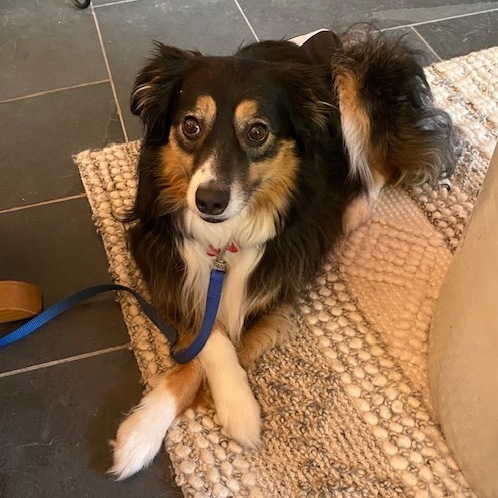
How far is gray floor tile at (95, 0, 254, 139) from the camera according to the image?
2.71 m

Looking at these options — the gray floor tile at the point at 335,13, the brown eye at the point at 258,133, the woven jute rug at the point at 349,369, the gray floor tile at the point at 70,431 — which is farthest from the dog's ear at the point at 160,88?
the gray floor tile at the point at 335,13

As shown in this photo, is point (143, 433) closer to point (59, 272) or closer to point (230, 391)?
point (230, 391)

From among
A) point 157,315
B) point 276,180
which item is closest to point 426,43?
point 276,180

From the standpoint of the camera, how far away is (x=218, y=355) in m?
1.62

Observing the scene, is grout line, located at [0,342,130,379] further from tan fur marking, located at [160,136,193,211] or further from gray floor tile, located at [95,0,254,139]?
gray floor tile, located at [95,0,254,139]

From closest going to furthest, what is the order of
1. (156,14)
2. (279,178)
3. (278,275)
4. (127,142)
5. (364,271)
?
(279,178), (278,275), (364,271), (127,142), (156,14)

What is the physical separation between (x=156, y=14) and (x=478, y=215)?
216 centimetres

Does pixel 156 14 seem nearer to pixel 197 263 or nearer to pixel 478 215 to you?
pixel 197 263

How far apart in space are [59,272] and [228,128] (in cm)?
82

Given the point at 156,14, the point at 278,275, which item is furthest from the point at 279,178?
the point at 156,14

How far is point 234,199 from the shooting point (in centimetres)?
142

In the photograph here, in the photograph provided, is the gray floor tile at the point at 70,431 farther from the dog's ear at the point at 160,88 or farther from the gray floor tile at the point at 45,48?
the gray floor tile at the point at 45,48

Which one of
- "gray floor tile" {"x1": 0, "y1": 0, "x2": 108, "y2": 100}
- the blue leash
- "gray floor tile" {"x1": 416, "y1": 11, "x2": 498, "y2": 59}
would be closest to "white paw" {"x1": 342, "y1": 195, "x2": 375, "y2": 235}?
the blue leash

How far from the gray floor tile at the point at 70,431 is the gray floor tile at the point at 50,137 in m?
0.72
